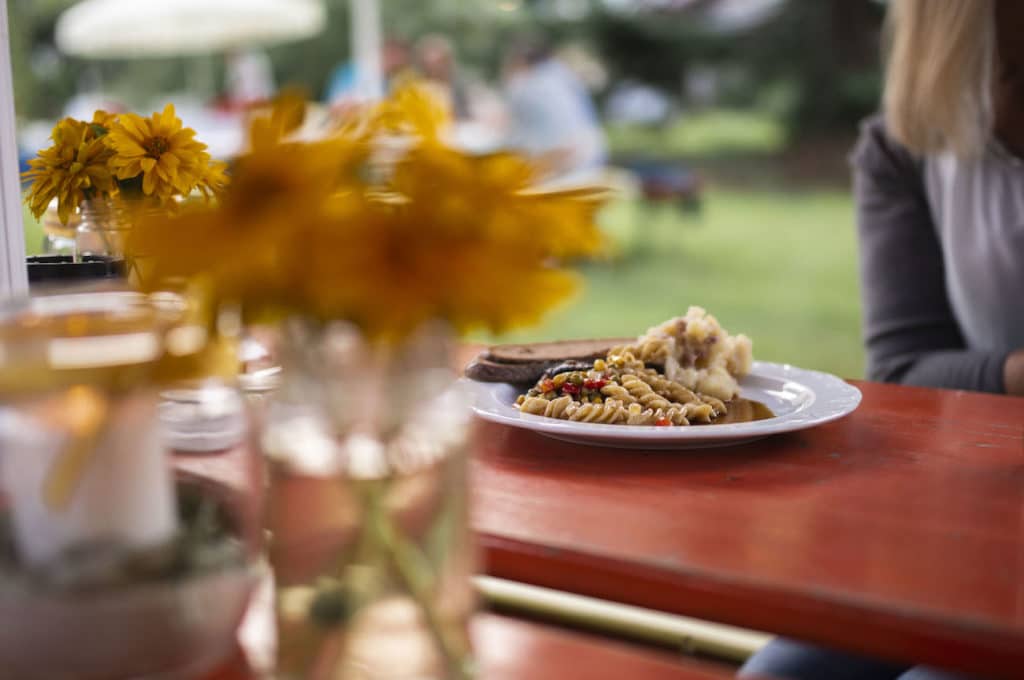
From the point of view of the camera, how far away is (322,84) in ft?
39.4

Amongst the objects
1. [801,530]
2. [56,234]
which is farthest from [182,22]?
[801,530]

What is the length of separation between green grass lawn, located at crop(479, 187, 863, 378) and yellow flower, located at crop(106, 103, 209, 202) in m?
2.72

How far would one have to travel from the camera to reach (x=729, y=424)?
102cm

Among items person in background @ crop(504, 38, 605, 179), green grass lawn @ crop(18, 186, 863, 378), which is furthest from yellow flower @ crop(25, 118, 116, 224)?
person in background @ crop(504, 38, 605, 179)

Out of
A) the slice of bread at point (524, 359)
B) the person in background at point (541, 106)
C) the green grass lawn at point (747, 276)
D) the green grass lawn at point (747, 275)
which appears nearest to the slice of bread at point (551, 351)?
the slice of bread at point (524, 359)

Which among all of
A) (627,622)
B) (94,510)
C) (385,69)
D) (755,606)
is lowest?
(627,622)

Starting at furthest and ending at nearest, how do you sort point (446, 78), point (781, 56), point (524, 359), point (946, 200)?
point (781, 56)
point (446, 78)
point (946, 200)
point (524, 359)

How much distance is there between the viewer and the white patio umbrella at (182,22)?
6969 mm

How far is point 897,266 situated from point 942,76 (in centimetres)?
32

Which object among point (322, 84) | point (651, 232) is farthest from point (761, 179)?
point (322, 84)

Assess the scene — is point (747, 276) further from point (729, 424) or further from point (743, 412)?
point (729, 424)

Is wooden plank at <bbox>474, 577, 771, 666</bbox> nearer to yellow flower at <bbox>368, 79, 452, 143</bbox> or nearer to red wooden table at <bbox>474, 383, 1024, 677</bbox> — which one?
red wooden table at <bbox>474, 383, 1024, 677</bbox>

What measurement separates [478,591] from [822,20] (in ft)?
37.8

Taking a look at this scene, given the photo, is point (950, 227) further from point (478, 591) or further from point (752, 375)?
point (478, 591)
